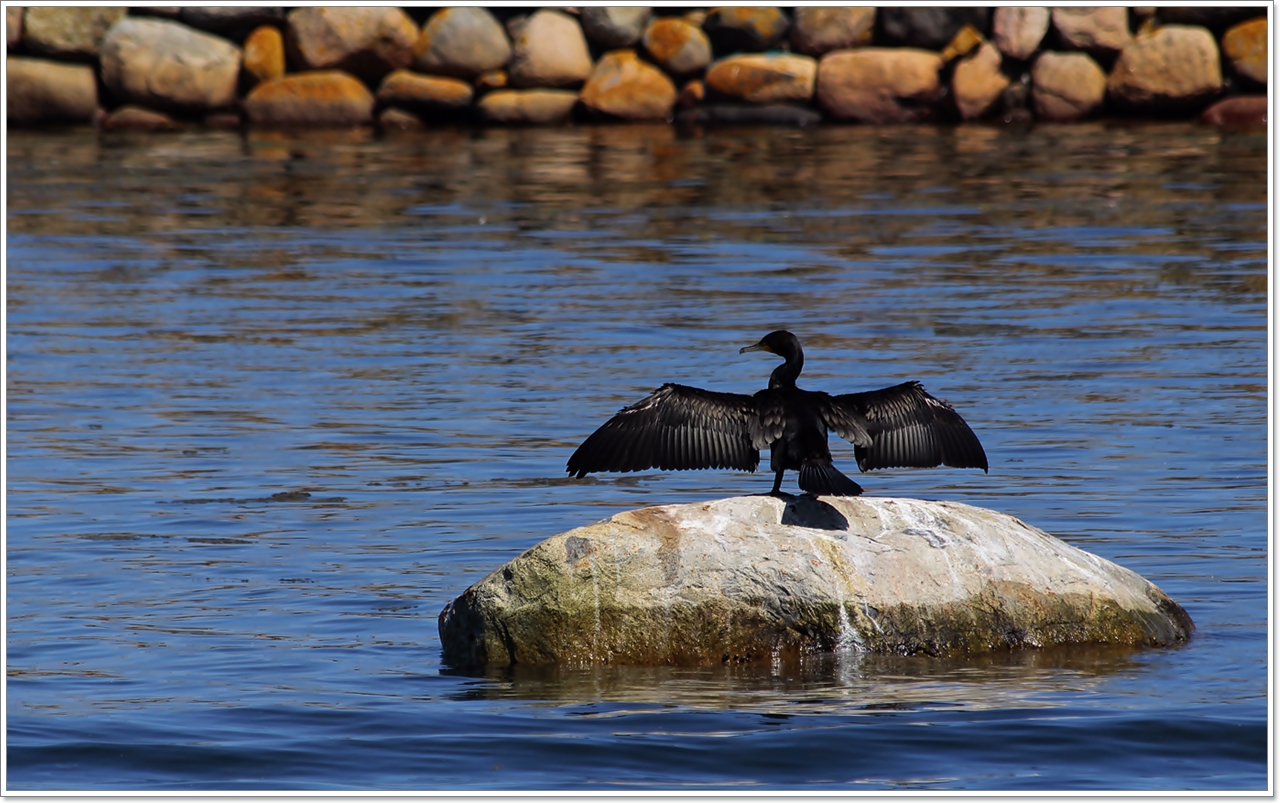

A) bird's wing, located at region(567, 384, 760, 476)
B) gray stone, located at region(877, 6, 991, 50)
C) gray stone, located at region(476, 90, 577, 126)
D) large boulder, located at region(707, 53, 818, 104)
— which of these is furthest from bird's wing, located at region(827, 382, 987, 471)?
gray stone, located at region(476, 90, 577, 126)

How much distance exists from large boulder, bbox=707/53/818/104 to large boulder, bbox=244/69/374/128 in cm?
486

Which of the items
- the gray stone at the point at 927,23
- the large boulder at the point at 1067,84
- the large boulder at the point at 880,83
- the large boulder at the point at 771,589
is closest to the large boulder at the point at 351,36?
the large boulder at the point at 880,83

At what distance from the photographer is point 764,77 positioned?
25656mm

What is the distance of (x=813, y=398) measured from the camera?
6855 millimetres

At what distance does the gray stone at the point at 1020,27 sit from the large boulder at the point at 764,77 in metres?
2.48

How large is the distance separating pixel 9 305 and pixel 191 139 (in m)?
10.8

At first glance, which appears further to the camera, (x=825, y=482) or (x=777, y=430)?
(x=777, y=430)

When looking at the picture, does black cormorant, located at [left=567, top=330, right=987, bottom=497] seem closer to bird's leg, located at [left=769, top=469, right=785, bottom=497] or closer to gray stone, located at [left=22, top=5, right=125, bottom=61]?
bird's leg, located at [left=769, top=469, right=785, bottom=497]

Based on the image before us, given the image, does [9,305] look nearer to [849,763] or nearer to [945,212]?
[945,212]

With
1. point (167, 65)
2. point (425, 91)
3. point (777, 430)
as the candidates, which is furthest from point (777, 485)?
point (167, 65)

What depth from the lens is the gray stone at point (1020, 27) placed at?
24.5 m

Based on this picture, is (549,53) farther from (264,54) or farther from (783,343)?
(783,343)

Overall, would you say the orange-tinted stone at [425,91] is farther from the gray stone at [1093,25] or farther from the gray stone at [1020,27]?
the gray stone at [1093,25]

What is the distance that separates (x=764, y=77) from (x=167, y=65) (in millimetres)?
8101
